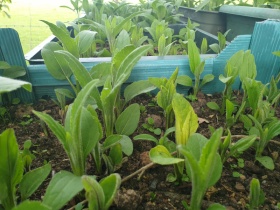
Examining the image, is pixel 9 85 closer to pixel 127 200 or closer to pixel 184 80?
pixel 127 200

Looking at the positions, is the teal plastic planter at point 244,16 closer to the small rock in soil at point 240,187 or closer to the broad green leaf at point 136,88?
the broad green leaf at point 136,88

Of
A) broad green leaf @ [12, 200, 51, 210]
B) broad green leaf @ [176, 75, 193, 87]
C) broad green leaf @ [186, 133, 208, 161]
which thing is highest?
broad green leaf @ [12, 200, 51, 210]

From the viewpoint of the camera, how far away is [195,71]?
34.1 inches

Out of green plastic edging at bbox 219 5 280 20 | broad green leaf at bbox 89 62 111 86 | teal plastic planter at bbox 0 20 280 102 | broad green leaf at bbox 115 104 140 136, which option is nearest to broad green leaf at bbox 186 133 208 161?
broad green leaf at bbox 115 104 140 136

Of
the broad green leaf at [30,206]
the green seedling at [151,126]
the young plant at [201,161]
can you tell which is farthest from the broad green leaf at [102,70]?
the broad green leaf at [30,206]

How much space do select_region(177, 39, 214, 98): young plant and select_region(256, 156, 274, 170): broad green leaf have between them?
1.13ft

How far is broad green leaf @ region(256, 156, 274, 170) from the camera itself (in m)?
0.59

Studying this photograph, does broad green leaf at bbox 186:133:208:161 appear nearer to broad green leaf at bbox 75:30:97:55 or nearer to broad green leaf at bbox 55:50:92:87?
broad green leaf at bbox 55:50:92:87

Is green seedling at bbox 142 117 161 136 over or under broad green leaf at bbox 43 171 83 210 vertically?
under

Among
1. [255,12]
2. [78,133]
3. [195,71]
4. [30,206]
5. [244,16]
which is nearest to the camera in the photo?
[30,206]

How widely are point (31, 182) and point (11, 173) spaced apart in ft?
0.23

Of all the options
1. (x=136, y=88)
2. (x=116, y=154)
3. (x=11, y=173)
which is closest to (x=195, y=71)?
(x=136, y=88)

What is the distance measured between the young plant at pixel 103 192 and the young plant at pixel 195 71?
55 centimetres

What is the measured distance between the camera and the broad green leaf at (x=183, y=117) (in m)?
0.49
